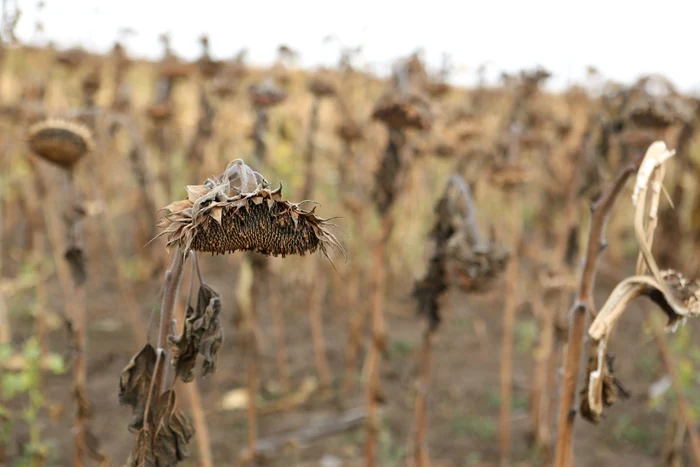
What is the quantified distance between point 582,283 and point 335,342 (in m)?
3.87

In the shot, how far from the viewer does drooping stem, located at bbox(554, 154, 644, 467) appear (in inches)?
58.3

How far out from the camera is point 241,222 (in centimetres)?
108

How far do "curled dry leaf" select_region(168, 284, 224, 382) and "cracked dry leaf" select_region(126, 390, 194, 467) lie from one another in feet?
0.26

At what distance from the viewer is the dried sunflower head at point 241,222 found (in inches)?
40.9

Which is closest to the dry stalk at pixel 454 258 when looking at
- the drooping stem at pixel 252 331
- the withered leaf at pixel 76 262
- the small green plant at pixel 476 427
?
the drooping stem at pixel 252 331

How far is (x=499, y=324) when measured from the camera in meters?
5.84

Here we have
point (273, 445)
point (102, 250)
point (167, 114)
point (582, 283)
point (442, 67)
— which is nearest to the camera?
point (582, 283)

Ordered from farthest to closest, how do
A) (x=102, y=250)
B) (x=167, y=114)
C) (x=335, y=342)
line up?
(x=102, y=250), (x=335, y=342), (x=167, y=114)

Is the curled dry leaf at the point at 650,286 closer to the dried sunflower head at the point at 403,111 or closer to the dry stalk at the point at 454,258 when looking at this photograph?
the dry stalk at the point at 454,258

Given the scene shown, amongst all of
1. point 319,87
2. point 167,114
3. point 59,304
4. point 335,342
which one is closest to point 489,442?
point 335,342

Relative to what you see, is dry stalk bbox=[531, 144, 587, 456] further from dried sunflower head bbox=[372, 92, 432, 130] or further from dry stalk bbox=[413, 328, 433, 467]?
dried sunflower head bbox=[372, 92, 432, 130]

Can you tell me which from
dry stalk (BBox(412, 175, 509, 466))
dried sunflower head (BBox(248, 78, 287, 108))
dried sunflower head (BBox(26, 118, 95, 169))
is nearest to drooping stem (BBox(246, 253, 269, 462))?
dried sunflower head (BBox(248, 78, 287, 108))

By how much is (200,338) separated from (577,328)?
2.91 ft

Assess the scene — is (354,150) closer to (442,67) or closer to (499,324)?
(442,67)
